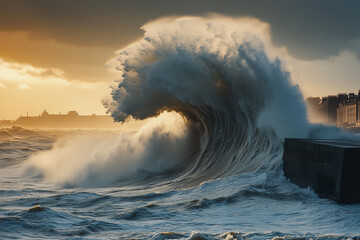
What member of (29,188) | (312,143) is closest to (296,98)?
(312,143)

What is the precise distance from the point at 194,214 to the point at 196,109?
1072 centimetres

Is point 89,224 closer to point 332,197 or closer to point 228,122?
point 332,197

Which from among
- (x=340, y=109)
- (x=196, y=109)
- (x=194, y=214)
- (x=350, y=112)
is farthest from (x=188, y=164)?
(x=340, y=109)

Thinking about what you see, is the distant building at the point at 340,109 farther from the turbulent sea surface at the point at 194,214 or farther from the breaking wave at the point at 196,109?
the turbulent sea surface at the point at 194,214

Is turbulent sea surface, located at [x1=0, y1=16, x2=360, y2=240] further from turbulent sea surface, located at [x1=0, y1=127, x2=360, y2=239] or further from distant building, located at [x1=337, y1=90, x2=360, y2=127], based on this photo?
distant building, located at [x1=337, y1=90, x2=360, y2=127]

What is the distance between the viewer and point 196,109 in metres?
20.9

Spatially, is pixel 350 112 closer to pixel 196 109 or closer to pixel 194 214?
pixel 196 109

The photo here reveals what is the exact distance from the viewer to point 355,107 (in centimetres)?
9144

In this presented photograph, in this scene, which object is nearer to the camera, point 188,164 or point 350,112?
point 188,164

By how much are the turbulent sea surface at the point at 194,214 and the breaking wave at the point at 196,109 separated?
2.53 m

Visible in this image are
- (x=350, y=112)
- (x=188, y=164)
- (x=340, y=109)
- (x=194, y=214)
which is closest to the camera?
(x=194, y=214)

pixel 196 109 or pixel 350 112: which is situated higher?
pixel 350 112

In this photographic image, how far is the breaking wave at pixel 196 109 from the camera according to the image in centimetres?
1678

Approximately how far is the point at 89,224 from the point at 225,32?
12134 mm
